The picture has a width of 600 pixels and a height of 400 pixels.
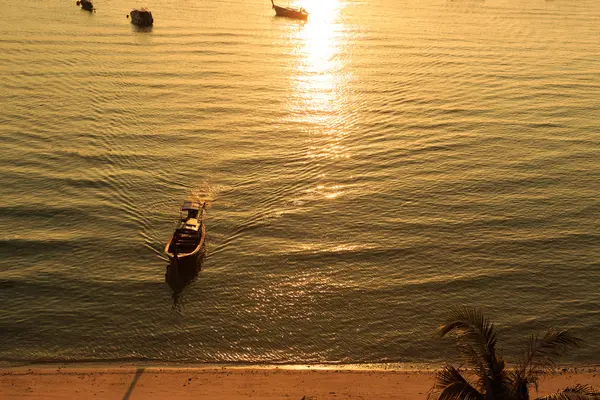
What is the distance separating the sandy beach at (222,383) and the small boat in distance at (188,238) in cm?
748

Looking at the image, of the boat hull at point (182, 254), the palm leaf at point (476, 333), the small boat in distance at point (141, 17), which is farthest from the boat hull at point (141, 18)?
the palm leaf at point (476, 333)

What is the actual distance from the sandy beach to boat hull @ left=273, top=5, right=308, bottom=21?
253 feet

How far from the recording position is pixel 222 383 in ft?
101

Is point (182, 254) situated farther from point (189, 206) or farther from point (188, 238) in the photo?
point (189, 206)

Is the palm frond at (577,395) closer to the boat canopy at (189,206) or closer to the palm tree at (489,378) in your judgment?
the palm tree at (489,378)

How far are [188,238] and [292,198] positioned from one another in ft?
30.6

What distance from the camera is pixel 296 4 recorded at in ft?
371

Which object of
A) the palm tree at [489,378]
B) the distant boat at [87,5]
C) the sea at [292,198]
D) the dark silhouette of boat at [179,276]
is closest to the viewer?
the palm tree at [489,378]

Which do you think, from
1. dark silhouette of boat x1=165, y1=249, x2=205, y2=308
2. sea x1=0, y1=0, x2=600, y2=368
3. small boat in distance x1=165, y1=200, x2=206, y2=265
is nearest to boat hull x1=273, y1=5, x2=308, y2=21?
sea x1=0, y1=0, x2=600, y2=368

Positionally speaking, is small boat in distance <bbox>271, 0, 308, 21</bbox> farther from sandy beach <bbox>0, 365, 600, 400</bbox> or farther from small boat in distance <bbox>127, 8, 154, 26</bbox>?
sandy beach <bbox>0, 365, 600, 400</bbox>

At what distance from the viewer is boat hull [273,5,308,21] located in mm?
100875

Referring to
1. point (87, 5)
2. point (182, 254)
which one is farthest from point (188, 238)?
point (87, 5)

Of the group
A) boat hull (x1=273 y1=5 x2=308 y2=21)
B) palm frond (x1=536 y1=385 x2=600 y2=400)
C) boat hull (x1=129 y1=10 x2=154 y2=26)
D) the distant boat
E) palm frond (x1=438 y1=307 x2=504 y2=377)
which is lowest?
palm frond (x1=536 y1=385 x2=600 y2=400)

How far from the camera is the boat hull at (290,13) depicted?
100875 millimetres
